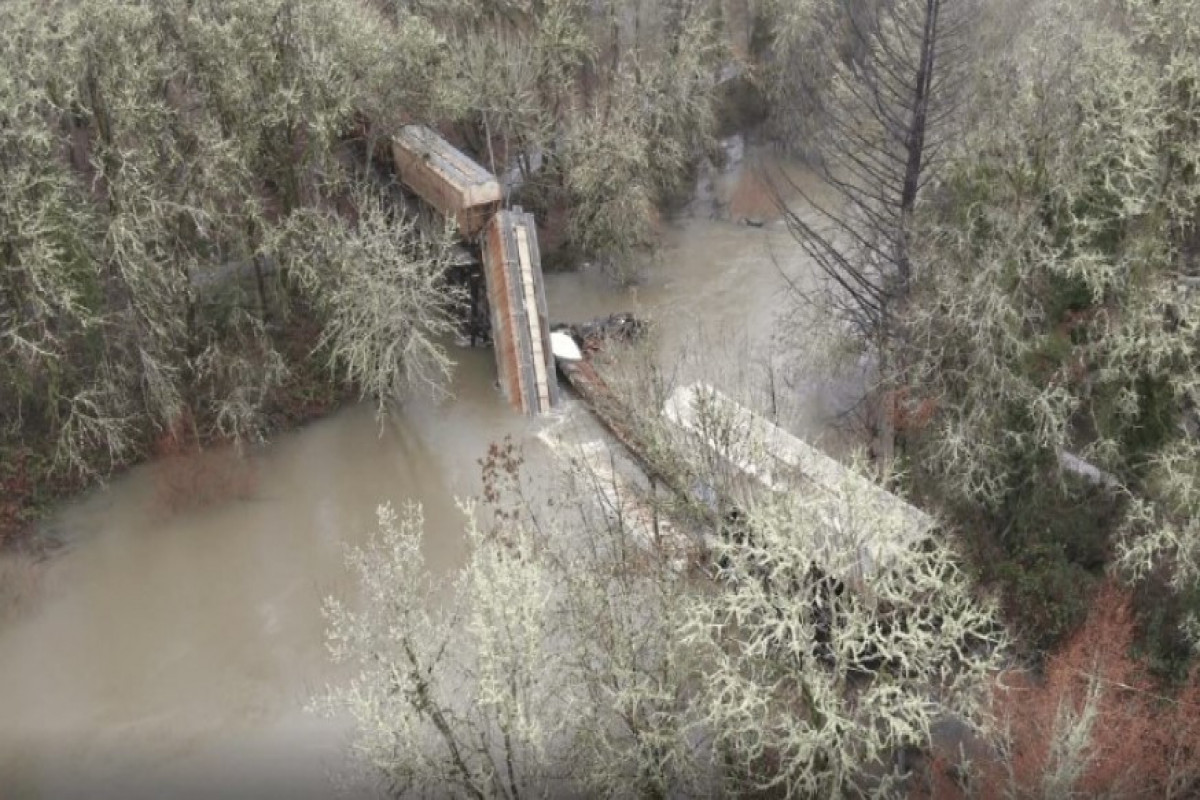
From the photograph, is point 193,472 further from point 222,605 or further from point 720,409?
point 720,409

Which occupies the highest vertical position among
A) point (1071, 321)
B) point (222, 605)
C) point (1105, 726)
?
point (1071, 321)

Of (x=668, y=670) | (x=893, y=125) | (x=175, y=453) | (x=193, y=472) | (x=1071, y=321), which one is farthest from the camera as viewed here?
(x=175, y=453)

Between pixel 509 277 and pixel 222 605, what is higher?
pixel 509 277

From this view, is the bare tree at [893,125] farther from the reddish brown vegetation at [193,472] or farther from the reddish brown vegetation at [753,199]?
the reddish brown vegetation at [193,472]

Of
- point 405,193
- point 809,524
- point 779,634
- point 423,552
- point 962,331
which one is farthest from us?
point 405,193

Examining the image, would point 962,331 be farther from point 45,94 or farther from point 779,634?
point 45,94

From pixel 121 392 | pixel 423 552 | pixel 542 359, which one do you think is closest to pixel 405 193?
pixel 542 359

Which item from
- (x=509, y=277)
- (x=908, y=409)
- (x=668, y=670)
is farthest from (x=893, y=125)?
(x=668, y=670)
